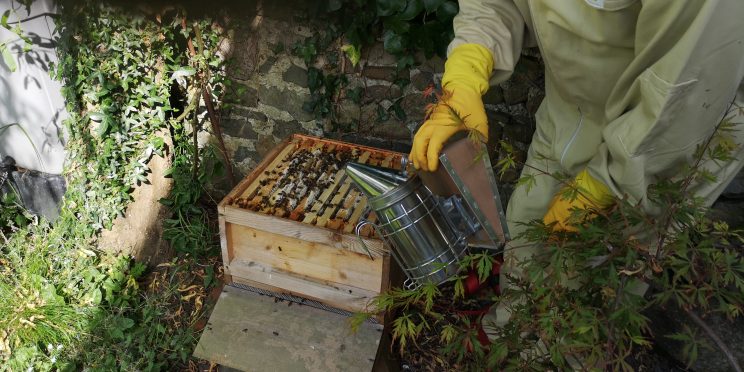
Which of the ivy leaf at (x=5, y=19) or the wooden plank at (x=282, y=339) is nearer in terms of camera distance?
the wooden plank at (x=282, y=339)

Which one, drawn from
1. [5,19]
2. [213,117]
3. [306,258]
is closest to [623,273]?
[306,258]

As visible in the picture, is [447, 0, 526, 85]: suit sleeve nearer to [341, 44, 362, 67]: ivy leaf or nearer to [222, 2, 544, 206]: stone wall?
[222, 2, 544, 206]: stone wall

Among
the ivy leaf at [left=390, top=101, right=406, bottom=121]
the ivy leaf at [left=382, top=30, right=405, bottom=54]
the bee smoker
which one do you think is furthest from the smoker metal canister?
the ivy leaf at [left=390, top=101, right=406, bottom=121]

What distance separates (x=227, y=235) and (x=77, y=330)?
1221mm

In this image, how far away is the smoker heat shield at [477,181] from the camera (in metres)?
1.55

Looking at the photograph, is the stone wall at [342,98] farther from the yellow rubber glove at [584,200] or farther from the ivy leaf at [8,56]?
the ivy leaf at [8,56]

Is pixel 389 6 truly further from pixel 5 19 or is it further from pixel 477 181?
pixel 5 19

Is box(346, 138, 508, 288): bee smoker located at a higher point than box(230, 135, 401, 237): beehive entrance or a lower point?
higher

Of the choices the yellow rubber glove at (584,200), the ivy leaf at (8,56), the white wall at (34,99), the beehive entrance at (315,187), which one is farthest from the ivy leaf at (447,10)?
the ivy leaf at (8,56)

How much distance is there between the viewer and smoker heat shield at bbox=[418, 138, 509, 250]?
5.09ft

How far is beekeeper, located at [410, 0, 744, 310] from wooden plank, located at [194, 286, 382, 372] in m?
0.95

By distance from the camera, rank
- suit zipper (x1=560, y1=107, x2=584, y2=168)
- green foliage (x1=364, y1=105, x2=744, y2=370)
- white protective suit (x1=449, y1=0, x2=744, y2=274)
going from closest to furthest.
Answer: green foliage (x1=364, y1=105, x2=744, y2=370), white protective suit (x1=449, y1=0, x2=744, y2=274), suit zipper (x1=560, y1=107, x2=584, y2=168)

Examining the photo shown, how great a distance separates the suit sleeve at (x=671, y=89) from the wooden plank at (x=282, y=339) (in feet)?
4.35

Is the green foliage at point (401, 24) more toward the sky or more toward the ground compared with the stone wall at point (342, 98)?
more toward the sky
